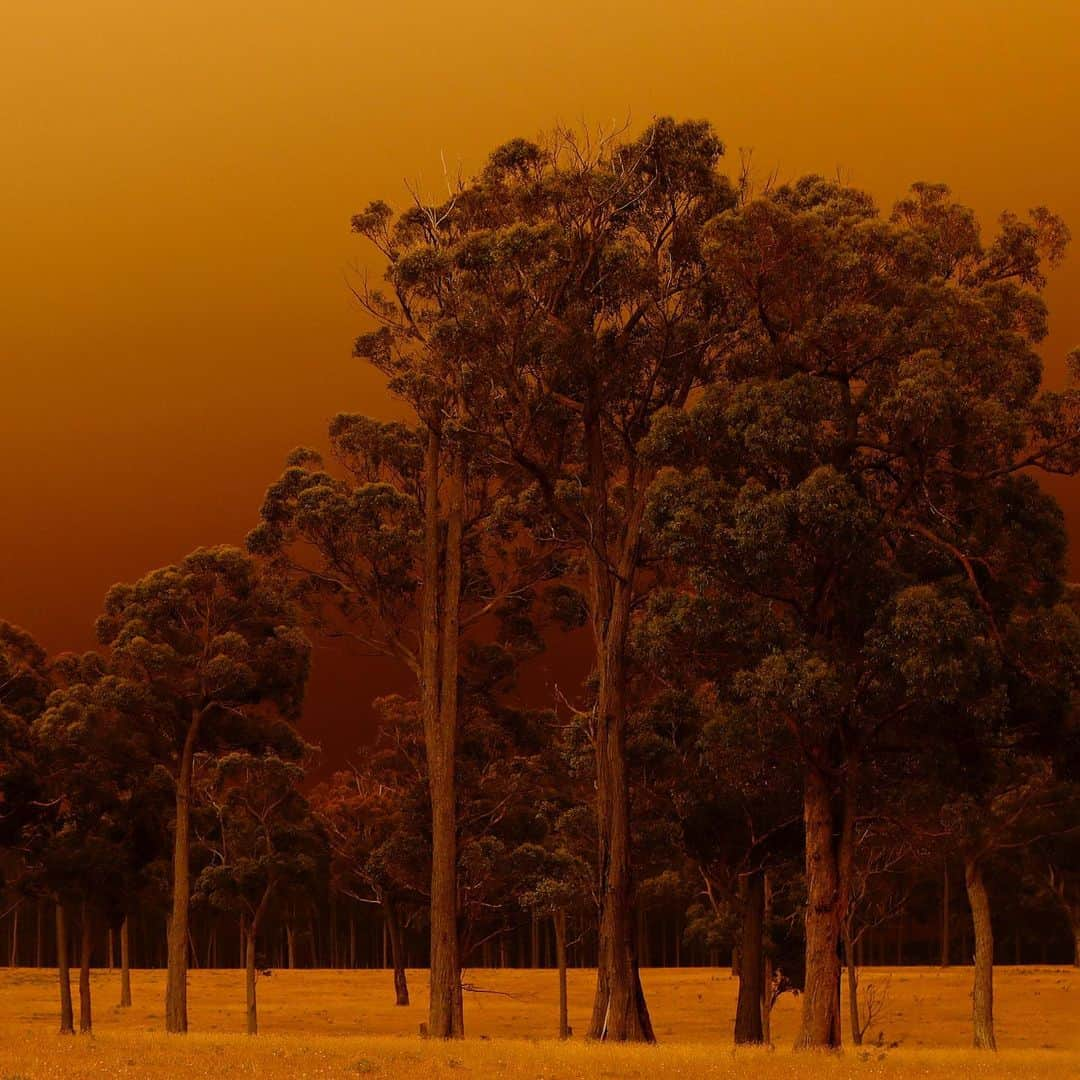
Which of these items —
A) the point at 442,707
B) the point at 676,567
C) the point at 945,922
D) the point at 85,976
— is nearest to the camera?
the point at 676,567

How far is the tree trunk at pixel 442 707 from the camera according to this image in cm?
3897

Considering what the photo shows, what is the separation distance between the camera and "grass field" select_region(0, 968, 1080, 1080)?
2530 cm

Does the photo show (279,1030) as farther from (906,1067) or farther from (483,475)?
(906,1067)

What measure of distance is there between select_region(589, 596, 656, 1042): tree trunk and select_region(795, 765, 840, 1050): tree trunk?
14.7ft

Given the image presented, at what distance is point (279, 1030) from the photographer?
63.4 m

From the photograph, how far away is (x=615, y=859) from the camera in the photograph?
34500mm

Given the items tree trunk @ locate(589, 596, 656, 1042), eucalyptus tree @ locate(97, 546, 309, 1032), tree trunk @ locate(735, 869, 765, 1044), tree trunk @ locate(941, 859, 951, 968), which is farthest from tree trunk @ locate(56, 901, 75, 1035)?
tree trunk @ locate(941, 859, 951, 968)

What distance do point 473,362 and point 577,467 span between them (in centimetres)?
448

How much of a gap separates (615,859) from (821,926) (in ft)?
18.0

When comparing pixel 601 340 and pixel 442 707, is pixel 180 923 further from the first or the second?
pixel 601 340

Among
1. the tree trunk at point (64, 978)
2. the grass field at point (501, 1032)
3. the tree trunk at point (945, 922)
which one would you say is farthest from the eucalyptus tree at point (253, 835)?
the tree trunk at point (945, 922)

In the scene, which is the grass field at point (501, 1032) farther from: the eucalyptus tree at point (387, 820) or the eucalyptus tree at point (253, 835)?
the eucalyptus tree at point (253, 835)

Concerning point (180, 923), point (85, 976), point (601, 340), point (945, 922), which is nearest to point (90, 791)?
point (180, 923)

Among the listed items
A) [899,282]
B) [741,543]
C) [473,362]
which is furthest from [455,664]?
[899,282]
